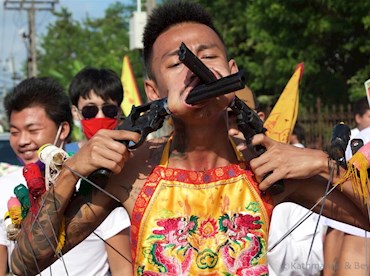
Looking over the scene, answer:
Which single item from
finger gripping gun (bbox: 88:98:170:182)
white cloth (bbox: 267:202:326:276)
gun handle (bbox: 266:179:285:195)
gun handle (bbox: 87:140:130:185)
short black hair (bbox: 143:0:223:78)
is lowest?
white cloth (bbox: 267:202:326:276)

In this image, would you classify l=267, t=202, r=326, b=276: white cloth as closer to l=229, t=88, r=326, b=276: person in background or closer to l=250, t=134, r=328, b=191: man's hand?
l=229, t=88, r=326, b=276: person in background

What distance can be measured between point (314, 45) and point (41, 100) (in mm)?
14379

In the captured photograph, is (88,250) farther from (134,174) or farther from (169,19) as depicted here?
(169,19)

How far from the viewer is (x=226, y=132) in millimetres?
2926

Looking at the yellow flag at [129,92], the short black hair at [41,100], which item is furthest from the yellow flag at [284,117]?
the yellow flag at [129,92]

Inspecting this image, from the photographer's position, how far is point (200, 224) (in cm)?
279

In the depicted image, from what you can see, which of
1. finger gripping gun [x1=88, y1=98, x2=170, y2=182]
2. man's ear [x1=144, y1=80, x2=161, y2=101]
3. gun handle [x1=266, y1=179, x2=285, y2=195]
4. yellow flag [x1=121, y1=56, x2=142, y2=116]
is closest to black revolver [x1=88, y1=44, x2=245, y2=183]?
→ finger gripping gun [x1=88, y1=98, x2=170, y2=182]

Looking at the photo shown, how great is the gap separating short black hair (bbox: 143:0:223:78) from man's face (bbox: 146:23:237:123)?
0.11 ft

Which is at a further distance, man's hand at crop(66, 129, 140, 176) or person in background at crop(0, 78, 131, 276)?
person in background at crop(0, 78, 131, 276)

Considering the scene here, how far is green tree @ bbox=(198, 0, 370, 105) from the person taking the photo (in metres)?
17.2

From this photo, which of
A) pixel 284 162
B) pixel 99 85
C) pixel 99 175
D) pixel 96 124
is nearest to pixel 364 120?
pixel 99 85

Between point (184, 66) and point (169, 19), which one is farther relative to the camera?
point (169, 19)

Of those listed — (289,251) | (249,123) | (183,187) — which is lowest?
(289,251)

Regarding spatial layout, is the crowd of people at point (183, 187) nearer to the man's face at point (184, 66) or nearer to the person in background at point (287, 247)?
the man's face at point (184, 66)
